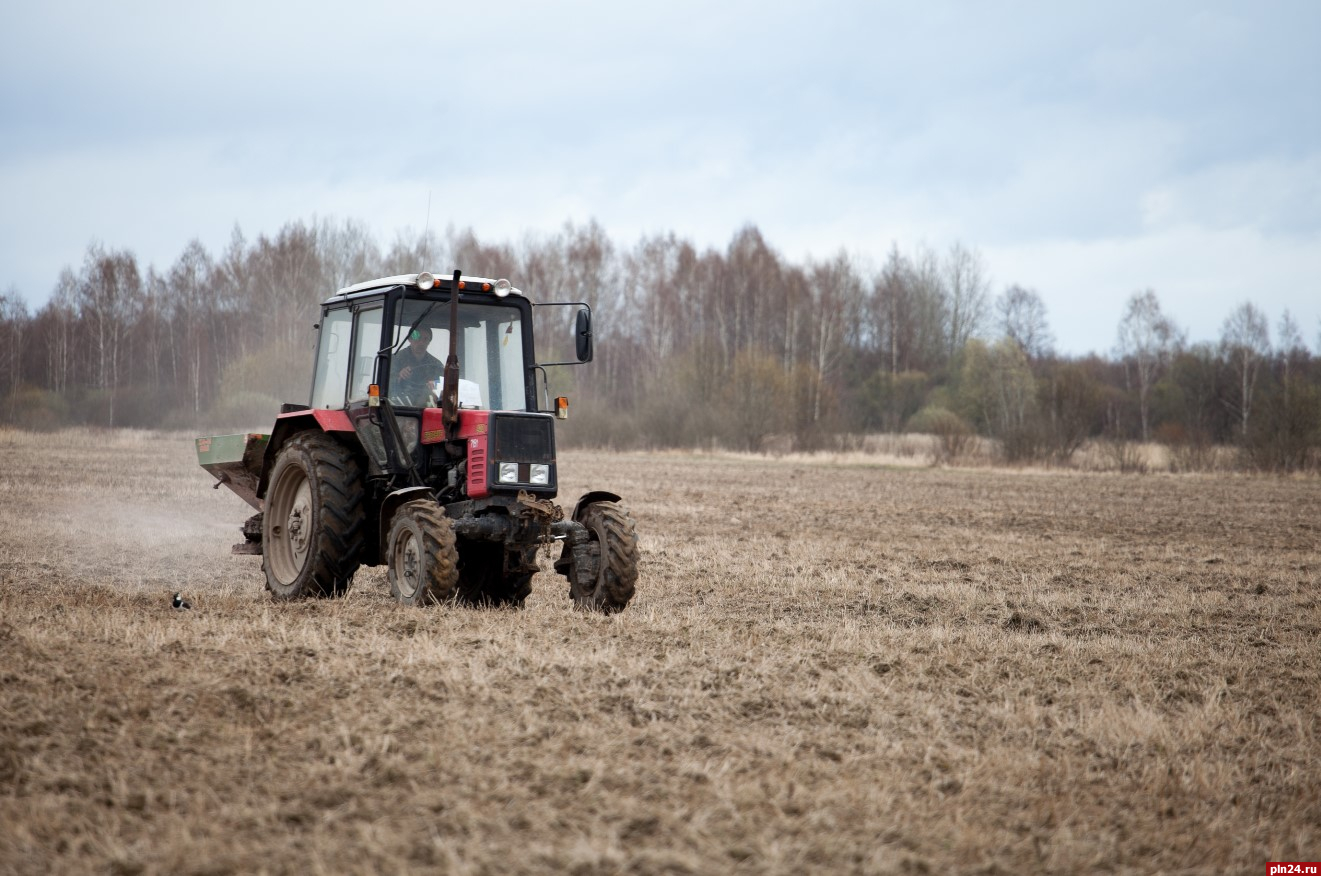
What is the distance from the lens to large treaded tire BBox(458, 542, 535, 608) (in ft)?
27.9

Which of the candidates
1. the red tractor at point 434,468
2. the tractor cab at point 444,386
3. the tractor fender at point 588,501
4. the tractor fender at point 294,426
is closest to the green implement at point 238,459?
the tractor fender at point 294,426

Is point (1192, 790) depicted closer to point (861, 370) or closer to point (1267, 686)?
point (1267, 686)

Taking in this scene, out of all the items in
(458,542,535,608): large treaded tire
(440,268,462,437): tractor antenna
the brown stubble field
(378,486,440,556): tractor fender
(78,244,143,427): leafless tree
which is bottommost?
the brown stubble field

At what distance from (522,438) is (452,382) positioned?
65cm

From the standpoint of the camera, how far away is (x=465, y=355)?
28.1 ft

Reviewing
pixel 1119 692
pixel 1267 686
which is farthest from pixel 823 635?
pixel 1267 686

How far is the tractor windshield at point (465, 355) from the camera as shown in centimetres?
838

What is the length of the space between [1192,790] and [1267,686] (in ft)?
7.52

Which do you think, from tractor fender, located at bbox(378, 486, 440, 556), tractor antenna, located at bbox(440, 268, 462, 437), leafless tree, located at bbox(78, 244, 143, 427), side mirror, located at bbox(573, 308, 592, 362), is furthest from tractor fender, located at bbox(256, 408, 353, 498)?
leafless tree, located at bbox(78, 244, 143, 427)

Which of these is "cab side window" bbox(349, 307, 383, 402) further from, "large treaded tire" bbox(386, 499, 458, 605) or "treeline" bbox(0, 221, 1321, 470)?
"treeline" bbox(0, 221, 1321, 470)

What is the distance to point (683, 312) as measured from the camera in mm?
54594

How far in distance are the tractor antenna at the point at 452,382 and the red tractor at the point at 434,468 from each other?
0.04 feet

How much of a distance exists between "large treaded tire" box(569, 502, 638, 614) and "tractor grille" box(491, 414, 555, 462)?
567mm

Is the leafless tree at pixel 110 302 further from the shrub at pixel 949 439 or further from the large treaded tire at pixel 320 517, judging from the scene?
the large treaded tire at pixel 320 517
